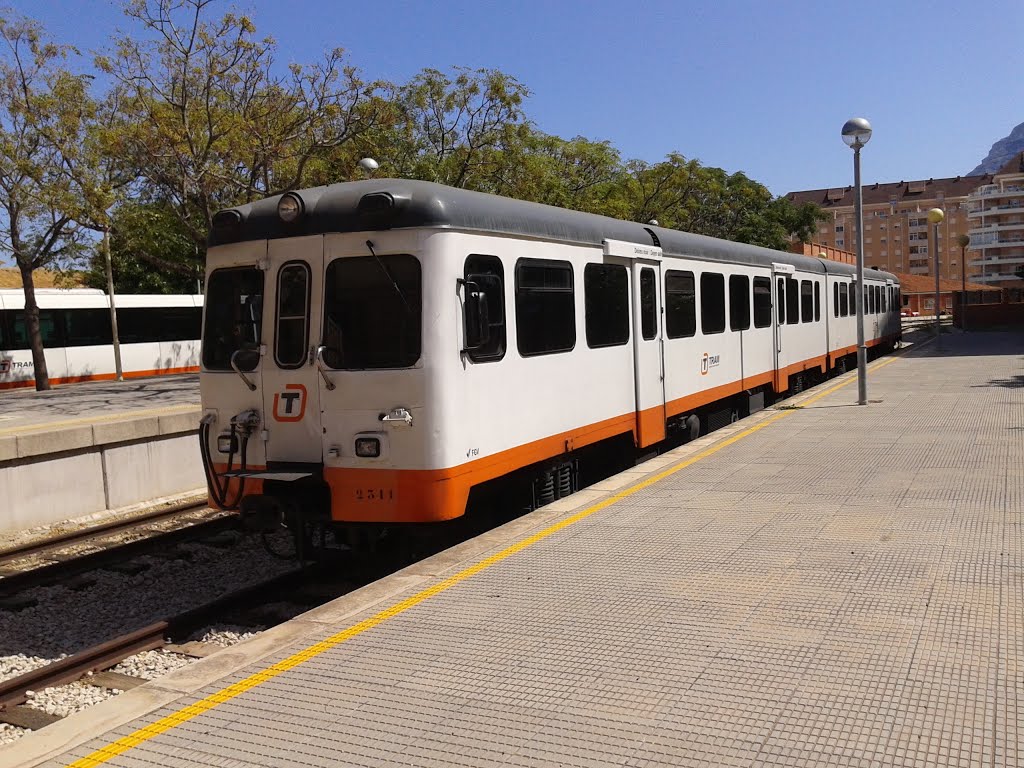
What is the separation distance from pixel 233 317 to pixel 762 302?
1008cm

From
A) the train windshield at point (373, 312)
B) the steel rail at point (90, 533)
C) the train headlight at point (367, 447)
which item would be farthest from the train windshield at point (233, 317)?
the steel rail at point (90, 533)

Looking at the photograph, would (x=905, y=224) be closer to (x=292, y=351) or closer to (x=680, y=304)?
(x=680, y=304)

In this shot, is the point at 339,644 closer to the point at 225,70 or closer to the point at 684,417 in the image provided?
the point at 684,417

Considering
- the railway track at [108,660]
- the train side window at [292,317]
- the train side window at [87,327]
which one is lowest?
the railway track at [108,660]

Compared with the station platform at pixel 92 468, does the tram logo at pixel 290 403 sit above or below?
above

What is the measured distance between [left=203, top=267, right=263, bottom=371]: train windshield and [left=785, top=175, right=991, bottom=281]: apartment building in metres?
119

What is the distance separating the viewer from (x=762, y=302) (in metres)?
15.3

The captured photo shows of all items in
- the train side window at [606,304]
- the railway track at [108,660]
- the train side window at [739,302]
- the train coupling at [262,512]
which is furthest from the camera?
the train side window at [739,302]

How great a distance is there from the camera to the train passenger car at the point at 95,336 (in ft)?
94.4

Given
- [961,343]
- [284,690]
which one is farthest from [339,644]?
[961,343]

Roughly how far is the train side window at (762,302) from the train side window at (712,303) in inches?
76.0

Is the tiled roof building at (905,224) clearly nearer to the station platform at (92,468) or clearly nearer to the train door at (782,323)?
the train door at (782,323)

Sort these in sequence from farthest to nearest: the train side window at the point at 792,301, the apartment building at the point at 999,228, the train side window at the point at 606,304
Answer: the apartment building at the point at 999,228 → the train side window at the point at 792,301 → the train side window at the point at 606,304

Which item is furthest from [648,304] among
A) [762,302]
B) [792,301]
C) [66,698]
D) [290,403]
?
[792,301]
